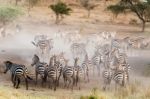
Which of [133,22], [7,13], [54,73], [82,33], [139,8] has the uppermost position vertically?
[139,8]

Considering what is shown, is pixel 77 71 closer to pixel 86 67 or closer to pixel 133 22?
pixel 86 67

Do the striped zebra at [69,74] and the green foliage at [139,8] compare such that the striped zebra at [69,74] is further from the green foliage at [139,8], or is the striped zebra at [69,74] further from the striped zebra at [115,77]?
the green foliage at [139,8]

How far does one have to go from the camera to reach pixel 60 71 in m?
20.0

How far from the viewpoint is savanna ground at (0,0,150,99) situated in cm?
1638

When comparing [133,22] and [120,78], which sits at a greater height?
[120,78]

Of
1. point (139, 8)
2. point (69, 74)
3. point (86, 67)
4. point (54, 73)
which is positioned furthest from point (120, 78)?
point (139, 8)

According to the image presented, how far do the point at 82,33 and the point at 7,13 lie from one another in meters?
6.91

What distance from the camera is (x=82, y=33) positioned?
133 feet

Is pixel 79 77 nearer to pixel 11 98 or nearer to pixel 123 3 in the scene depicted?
pixel 11 98

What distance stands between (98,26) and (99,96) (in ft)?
108

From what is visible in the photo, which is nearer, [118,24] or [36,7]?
[118,24]

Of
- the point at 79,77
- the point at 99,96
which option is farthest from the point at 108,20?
the point at 99,96

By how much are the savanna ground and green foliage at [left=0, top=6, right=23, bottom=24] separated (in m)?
0.79

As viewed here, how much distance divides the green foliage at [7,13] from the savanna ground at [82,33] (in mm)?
788
